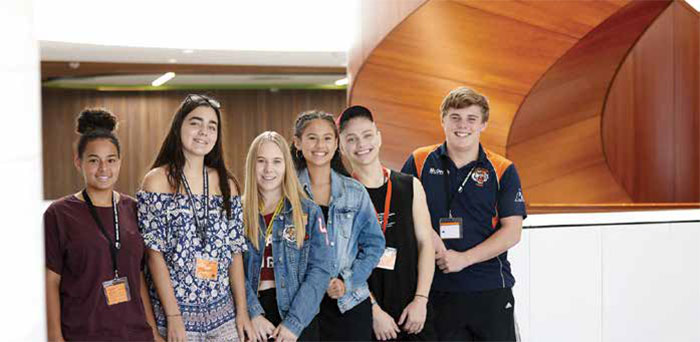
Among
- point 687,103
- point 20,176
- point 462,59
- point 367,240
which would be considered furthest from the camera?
point 687,103

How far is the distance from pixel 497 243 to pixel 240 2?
6.36 metres

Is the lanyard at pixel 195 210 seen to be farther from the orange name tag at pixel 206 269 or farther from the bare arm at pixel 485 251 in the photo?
the bare arm at pixel 485 251

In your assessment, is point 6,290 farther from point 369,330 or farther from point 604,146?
point 604,146

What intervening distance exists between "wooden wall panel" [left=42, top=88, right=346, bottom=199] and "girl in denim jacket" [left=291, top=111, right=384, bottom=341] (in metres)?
10.4

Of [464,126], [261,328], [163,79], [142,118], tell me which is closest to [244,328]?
[261,328]

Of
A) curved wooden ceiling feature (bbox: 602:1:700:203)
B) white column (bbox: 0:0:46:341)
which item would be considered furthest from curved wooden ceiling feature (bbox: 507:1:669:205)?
white column (bbox: 0:0:46:341)

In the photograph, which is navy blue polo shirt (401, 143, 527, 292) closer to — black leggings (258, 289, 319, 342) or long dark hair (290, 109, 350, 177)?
long dark hair (290, 109, 350, 177)

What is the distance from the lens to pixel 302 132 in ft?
9.38

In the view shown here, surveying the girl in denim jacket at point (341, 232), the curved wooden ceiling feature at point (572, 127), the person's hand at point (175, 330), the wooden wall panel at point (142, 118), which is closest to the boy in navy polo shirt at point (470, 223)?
the girl in denim jacket at point (341, 232)

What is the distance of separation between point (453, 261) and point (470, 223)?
0.18 m

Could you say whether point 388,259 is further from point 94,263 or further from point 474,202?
point 94,263

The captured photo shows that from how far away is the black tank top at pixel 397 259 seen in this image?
9.54ft

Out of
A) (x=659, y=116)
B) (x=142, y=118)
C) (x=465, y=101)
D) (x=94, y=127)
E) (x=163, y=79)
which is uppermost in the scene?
(x=163, y=79)

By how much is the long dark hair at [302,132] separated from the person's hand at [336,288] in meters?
0.41
